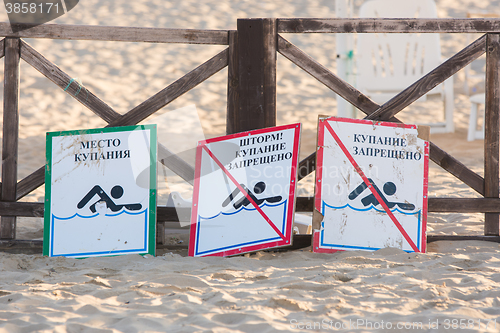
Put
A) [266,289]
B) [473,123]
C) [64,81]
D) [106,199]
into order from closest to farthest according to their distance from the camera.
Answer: [266,289] < [106,199] < [64,81] < [473,123]

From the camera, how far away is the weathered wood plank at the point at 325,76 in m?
3.15

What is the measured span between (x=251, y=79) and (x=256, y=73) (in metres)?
0.05

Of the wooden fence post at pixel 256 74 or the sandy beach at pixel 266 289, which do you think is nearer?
the sandy beach at pixel 266 289

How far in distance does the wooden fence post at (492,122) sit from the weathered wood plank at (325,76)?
2.60 feet

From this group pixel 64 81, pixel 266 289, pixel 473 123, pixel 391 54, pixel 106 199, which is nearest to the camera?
pixel 266 289

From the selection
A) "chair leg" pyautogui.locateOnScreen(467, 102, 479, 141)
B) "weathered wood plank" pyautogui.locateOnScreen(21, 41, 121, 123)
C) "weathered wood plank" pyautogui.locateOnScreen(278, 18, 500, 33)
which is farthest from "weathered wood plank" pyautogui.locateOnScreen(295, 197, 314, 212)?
"chair leg" pyautogui.locateOnScreen(467, 102, 479, 141)

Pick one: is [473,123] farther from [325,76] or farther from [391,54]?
[325,76]

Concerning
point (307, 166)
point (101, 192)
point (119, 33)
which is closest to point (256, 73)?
point (307, 166)

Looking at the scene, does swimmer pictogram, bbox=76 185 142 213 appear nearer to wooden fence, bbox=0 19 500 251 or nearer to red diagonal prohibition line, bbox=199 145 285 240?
wooden fence, bbox=0 19 500 251

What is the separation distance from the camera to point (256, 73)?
3158 mm

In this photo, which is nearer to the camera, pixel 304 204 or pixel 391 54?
pixel 304 204

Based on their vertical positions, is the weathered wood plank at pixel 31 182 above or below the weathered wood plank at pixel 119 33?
below

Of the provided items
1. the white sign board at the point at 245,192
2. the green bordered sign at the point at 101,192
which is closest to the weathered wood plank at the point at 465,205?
the white sign board at the point at 245,192

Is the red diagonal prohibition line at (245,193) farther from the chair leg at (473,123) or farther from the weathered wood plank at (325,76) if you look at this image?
the chair leg at (473,123)
